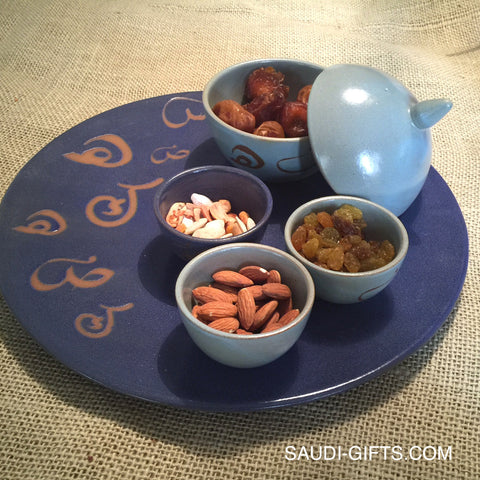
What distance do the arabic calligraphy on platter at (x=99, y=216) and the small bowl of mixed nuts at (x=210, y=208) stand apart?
88 millimetres

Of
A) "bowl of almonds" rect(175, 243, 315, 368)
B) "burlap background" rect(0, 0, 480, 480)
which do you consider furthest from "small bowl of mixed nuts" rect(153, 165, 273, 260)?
"burlap background" rect(0, 0, 480, 480)

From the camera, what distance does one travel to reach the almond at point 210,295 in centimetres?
64

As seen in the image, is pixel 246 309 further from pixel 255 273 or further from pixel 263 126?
pixel 263 126

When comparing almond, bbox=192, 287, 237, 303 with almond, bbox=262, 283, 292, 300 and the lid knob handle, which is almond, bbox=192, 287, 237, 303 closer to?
almond, bbox=262, 283, 292, 300

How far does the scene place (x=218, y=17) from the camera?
1.47 meters

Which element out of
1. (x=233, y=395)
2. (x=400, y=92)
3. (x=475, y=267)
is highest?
(x=400, y=92)

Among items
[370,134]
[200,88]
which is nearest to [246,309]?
[370,134]

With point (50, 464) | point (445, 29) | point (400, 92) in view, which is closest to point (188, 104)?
point (400, 92)

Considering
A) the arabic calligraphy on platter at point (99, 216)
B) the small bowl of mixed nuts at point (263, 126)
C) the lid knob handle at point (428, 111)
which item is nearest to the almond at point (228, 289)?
the arabic calligraphy on platter at point (99, 216)

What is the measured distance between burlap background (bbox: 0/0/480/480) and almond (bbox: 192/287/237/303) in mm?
130

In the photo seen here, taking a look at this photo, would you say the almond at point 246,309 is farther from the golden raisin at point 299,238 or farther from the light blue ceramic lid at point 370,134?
the light blue ceramic lid at point 370,134

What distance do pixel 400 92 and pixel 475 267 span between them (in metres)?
0.28

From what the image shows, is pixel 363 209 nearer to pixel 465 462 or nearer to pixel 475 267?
pixel 475 267

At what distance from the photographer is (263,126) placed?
2.69 ft
